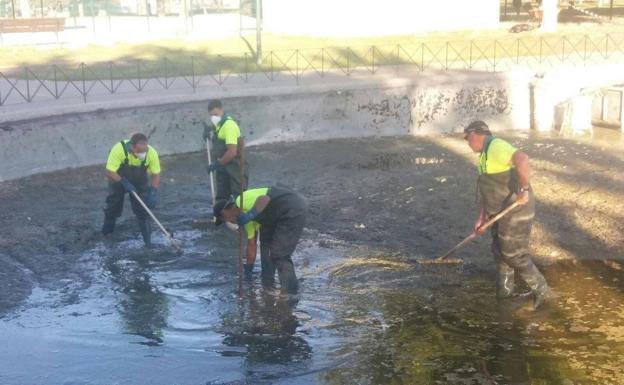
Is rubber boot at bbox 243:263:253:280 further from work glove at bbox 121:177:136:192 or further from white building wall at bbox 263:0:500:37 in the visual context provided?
white building wall at bbox 263:0:500:37

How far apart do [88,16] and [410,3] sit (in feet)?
44.7

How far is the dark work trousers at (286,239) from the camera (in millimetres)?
7879

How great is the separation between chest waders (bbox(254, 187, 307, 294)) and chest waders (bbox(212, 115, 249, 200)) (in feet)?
7.45

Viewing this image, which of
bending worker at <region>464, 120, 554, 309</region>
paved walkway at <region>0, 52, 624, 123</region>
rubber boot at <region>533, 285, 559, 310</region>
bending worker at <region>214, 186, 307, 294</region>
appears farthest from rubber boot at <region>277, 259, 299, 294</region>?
paved walkway at <region>0, 52, 624, 123</region>

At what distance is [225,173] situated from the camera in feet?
34.1

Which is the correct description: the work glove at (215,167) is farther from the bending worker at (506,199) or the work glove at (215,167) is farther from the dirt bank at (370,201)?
the bending worker at (506,199)

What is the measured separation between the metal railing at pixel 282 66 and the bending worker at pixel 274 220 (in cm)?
745

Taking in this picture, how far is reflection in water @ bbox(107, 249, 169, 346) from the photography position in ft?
25.1

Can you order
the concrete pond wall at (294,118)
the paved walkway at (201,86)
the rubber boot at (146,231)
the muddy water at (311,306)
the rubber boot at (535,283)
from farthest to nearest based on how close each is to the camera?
the paved walkway at (201,86)
the concrete pond wall at (294,118)
the rubber boot at (146,231)
the rubber boot at (535,283)
the muddy water at (311,306)

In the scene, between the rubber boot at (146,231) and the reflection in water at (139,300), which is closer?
the reflection in water at (139,300)

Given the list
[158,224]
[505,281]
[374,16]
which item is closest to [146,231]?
[158,224]

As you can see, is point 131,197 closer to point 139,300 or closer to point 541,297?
point 139,300

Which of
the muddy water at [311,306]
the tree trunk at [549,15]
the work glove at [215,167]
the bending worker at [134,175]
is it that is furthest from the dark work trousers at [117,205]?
the tree trunk at [549,15]

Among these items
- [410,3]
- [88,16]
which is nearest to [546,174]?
[410,3]
